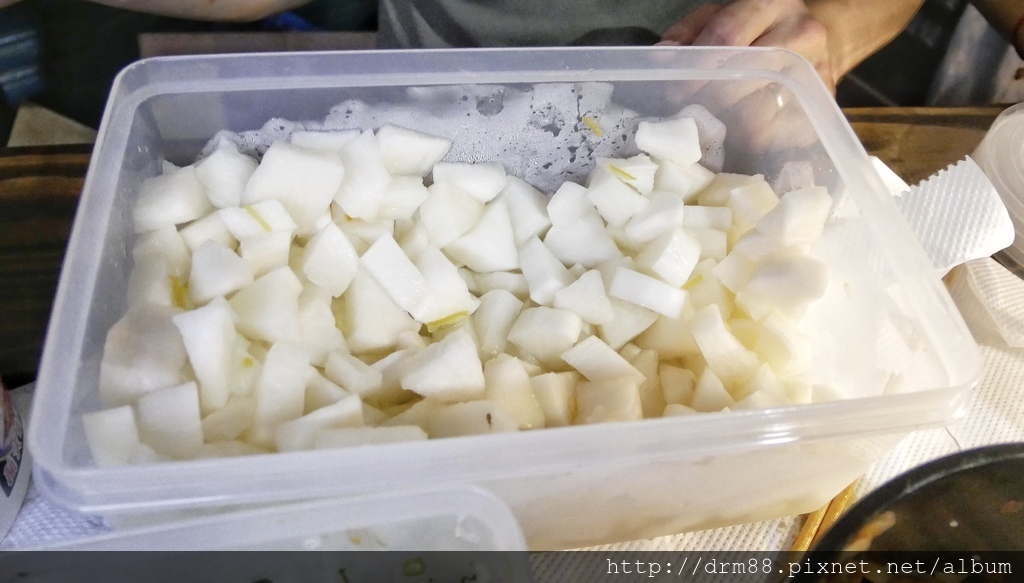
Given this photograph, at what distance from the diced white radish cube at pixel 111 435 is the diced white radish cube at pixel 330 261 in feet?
0.68

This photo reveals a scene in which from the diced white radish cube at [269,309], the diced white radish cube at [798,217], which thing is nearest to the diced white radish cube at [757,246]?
the diced white radish cube at [798,217]

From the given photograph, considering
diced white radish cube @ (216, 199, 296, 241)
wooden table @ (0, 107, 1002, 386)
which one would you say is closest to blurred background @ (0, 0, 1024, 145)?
wooden table @ (0, 107, 1002, 386)

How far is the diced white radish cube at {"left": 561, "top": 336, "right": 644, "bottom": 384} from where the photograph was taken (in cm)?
62

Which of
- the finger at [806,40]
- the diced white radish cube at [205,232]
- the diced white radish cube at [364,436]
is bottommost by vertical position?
the diced white radish cube at [364,436]

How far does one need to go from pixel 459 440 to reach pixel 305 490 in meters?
0.10

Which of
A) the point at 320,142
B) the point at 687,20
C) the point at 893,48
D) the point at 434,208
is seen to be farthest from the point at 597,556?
the point at 893,48

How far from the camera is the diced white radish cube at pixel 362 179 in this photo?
2.26 feet

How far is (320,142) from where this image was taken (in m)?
0.71

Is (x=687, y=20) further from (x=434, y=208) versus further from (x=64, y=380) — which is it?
(x=64, y=380)

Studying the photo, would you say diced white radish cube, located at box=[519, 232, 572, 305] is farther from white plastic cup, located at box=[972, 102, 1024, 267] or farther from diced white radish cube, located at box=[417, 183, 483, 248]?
white plastic cup, located at box=[972, 102, 1024, 267]

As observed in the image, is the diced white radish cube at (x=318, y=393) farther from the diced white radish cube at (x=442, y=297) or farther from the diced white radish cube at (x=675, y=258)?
the diced white radish cube at (x=675, y=258)

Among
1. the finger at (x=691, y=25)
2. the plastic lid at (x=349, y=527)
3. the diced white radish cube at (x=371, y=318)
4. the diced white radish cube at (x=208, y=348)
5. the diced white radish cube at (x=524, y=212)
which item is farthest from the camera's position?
the finger at (x=691, y=25)

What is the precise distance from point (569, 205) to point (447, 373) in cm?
26

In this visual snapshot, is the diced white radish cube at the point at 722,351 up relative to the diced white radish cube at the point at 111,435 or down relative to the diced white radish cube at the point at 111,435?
down
